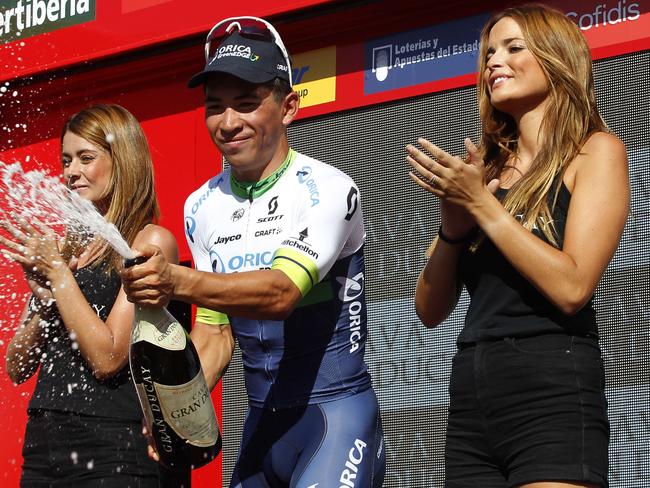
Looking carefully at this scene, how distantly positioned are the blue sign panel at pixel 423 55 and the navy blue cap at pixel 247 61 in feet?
4.43

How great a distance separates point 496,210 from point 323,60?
2599 millimetres

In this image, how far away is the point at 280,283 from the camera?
11.1 ft

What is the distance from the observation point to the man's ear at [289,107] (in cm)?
391

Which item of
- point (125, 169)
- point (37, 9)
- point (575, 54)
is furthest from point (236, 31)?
point (37, 9)

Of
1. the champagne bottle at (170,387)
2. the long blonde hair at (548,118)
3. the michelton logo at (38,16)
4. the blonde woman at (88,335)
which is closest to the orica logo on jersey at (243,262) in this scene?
the blonde woman at (88,335)

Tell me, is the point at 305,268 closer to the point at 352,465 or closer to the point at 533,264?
the point at 352,465

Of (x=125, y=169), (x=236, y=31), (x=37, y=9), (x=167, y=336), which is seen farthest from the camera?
(x=37, y=9)

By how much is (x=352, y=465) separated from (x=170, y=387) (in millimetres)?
609

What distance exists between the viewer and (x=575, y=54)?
11.1ft

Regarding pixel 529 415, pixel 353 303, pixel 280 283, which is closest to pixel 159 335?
pixel 280 283

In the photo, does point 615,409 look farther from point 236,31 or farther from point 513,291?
point 236,31

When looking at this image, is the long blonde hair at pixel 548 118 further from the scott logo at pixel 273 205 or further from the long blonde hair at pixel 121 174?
the long blonde hair at pixel 121 174

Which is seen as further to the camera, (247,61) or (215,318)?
(215,318)

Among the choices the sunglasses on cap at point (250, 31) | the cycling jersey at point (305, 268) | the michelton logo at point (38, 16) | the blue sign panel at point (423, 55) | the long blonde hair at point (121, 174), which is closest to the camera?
the cycling jersey at point (305, 268)
